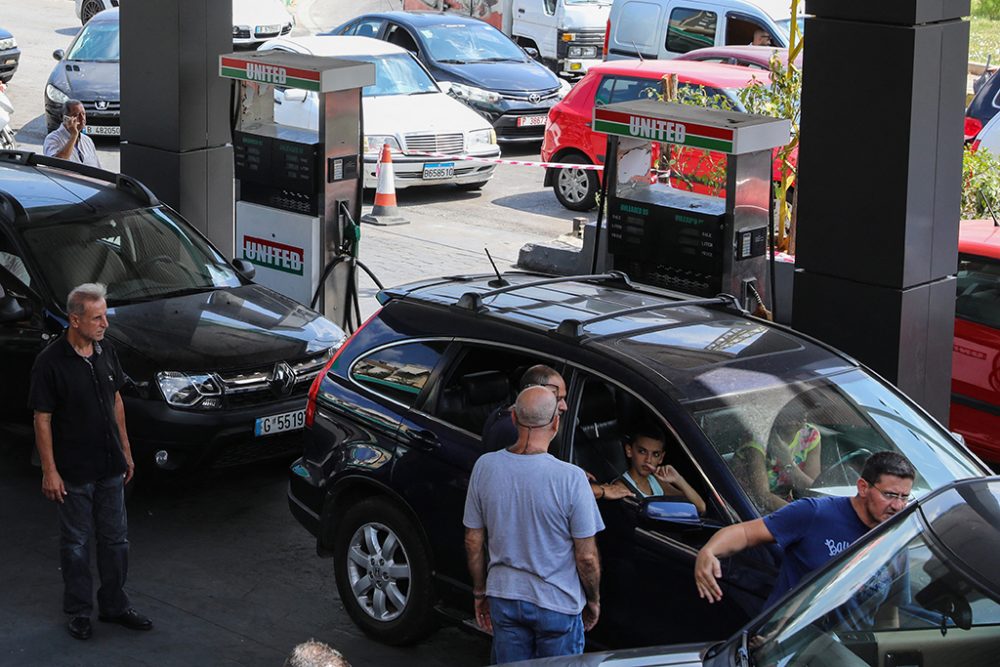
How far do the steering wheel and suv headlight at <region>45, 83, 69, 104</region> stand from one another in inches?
588

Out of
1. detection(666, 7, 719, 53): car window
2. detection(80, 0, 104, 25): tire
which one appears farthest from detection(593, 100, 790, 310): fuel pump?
detection(80, 0, 104, 25): tire

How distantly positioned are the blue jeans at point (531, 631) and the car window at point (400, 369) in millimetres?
1465

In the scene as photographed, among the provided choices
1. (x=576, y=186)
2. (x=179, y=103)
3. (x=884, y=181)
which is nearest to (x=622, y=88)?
(x=576, y=186)

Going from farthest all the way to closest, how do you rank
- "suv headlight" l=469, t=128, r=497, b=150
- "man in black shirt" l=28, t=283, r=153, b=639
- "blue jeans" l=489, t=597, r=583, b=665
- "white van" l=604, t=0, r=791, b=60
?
"white van" l=604, t=0, r=791, b=60
"suv headlight" l=469, t=128, r=497, b=150
"man in black shirt" l=28, t=283, r=153, b=639
"blue jeans" l=489, t=597, r=583, b=665

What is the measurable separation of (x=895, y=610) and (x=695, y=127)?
5021 mm

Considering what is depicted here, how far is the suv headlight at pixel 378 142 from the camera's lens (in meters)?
16.1

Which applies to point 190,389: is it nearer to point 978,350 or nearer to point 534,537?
point 534,537

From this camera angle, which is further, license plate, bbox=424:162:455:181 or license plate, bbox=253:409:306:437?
license plate, bbox=424:162:455:181

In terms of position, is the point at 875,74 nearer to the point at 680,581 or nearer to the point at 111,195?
the point at 680,581

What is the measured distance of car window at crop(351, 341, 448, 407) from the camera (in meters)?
6.65

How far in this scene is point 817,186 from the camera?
25.6ft

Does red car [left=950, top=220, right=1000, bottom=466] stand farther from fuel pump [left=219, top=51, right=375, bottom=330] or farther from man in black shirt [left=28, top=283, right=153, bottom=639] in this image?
man in black shirt [left=28, top=283, right=153, bottom=639]

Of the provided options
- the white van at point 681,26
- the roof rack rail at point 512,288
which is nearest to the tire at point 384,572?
the roof rack rail at point 512,288

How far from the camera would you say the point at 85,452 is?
21.8 ft
